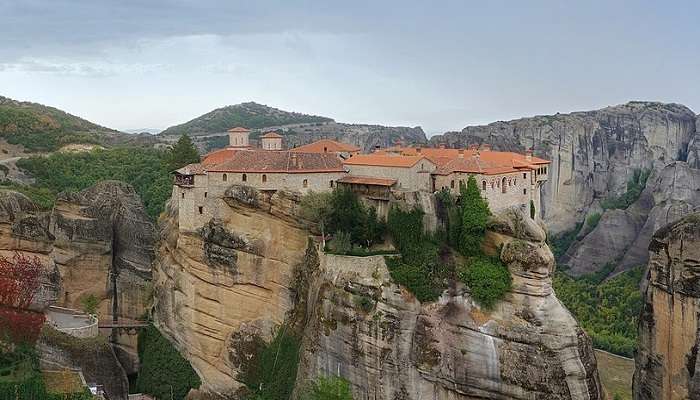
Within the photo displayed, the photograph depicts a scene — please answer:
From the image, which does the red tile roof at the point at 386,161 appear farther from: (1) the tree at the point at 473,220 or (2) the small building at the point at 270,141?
(2) the small building at the point at 270,141

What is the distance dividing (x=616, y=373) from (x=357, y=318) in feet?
79.3

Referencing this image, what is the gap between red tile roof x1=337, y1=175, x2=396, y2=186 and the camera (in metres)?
32.8

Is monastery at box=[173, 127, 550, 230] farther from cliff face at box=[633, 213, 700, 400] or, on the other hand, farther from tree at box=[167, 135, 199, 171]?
tree at box=[167, 135, 199, 171]

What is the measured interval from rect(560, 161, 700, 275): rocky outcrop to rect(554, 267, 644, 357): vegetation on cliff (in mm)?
2907

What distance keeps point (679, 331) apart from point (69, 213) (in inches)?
1204

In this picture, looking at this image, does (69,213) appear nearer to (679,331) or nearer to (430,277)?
(430,277)

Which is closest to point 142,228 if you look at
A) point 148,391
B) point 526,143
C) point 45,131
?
point 148,391

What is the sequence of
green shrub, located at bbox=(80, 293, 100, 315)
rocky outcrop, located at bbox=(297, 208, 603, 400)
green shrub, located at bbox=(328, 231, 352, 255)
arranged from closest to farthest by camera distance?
rocky outcrop, located at bbox=(297, 208, 603, 400) → green shrub, located at bbox=(328, 231, 352, 255) → green shrub, located at bbox=(80, 293, 100, 315)

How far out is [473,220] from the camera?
102ft

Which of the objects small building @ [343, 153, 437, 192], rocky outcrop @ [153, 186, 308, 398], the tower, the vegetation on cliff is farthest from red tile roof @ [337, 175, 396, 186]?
the vegetation on cliff

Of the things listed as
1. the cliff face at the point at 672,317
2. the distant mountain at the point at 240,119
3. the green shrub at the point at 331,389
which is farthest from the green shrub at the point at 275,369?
the distant mountain at the point at 240,119

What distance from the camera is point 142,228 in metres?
40.6

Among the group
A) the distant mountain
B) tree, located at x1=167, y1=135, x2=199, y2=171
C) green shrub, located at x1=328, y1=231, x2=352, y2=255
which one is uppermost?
the distant mountain

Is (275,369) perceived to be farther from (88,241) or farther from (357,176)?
(88,241)
